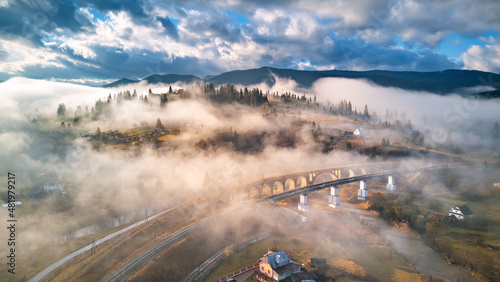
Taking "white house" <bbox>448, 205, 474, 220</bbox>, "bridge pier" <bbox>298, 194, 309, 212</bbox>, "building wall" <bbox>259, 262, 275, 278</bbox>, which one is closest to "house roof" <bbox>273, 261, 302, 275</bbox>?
"building wall" <bbox>259, 262, 275, 278</bbox>

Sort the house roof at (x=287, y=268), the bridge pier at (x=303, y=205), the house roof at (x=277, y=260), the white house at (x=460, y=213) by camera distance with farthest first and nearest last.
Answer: the bridge pier at (x=303, y=205), the white house at (x=460, y=213), the house roof at (x=277, y=260), the house roof at (x=287, y=268)

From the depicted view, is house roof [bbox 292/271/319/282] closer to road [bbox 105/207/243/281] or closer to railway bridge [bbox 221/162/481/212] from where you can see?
road [bbox 105/207/243/281]

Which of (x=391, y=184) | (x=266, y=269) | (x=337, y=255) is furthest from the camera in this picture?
(x=391, y=184)

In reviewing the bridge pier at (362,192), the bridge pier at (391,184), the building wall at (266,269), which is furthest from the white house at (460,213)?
the building wall at (266,269)

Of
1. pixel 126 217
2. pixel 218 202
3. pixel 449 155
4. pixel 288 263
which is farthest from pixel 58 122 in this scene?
pixel 449 155

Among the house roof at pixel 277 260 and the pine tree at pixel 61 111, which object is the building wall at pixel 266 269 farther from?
the pine tree at pixel 61 111

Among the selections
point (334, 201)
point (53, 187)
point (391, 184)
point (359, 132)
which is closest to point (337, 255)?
point (334, 201)

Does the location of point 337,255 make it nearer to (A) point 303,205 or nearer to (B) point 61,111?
(A) point 303,205

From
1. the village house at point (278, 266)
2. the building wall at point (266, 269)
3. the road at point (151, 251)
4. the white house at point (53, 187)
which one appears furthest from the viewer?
the white house at point (53, 187)

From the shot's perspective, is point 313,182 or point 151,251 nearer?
point 151,251
